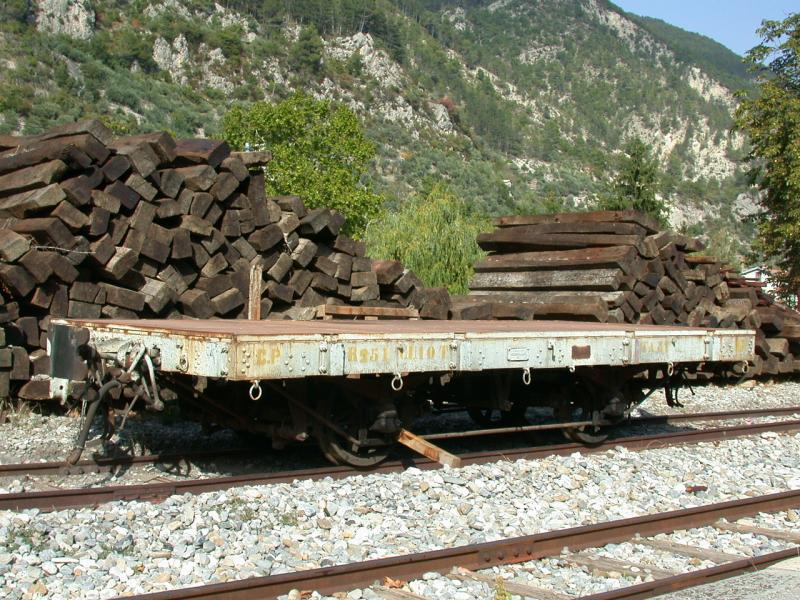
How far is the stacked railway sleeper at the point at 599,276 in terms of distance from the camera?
15289 millimetres

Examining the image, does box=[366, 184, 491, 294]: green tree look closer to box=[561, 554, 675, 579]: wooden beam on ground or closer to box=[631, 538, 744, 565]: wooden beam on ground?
box=[631, 538, 744, 565]: wooden beam on ground

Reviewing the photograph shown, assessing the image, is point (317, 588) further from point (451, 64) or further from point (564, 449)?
point (451, 64)

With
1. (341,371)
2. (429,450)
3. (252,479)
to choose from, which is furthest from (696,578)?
(252,479)

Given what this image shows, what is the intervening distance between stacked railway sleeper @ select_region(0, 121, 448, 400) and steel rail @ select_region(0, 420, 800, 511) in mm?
3115

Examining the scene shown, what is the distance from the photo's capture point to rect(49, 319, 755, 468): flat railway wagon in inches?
275

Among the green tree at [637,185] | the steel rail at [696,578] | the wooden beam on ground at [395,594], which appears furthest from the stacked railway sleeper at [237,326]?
the green tree at [637,185]

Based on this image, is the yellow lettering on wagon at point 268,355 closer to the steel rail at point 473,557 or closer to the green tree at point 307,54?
the steel rail at point 473,557

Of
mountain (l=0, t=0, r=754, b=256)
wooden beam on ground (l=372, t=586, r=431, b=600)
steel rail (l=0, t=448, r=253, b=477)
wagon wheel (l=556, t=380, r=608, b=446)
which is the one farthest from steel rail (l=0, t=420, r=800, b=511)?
mountain (l=0, t=0, r=754, b=256)

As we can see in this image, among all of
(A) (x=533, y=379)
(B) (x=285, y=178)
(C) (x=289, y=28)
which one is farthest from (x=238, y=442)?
(C) (x=289, y=28)

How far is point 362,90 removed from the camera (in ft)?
375

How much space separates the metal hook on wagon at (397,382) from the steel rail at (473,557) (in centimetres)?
187

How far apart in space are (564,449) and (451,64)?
16219cm

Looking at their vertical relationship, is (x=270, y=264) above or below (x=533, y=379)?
above

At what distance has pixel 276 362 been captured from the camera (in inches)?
269
